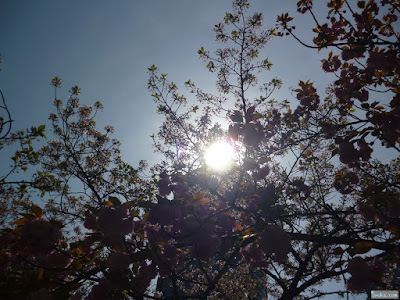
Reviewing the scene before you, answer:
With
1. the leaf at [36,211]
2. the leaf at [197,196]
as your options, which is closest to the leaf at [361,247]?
the leaf at [197,196]

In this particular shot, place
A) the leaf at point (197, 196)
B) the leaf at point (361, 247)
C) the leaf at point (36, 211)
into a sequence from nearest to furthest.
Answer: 1. the leaf at point (361, 247)
2. the leaf at point (36, 211)
3. the leaf at point (197, 196)

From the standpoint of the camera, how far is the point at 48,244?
194cm

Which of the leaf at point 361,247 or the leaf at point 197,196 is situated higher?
the leaf at point 197,196

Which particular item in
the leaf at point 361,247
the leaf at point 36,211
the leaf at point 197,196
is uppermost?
the leaf at point 197,196

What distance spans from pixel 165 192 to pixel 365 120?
3.09 metres

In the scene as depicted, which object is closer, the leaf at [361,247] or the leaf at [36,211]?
the leaf at [361,247]

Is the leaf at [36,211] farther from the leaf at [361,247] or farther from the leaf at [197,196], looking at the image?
the leaf at [361,247]

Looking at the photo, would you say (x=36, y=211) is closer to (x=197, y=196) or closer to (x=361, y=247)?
(x=197, y=196)

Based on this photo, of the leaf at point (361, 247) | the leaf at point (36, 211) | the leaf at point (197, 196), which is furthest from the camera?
the leaf at point (197, 196)

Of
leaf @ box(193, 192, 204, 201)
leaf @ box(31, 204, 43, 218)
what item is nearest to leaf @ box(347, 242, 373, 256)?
leaf @ box(193, 192, 204, 201)

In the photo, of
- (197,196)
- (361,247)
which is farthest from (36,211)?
(361,247)

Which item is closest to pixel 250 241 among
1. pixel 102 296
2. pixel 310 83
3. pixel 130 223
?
pixel 130 223

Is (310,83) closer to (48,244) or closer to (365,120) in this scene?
(365,120)

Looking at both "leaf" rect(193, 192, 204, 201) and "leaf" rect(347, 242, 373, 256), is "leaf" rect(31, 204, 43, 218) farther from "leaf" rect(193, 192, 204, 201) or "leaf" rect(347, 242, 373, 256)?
"leaf" rect(347, 242, 373, 256)
